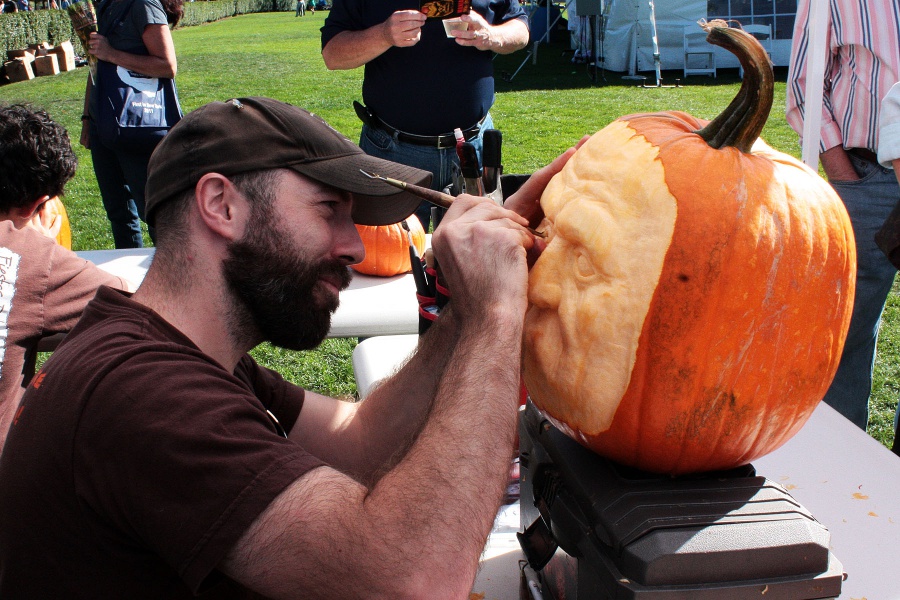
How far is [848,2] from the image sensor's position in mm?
2602

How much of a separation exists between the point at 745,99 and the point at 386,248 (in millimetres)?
2041

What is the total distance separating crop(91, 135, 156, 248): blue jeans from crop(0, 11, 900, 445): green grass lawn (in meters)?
1.21

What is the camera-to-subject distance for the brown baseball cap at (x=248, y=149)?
140 cm

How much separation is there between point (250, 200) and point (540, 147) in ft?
25.2

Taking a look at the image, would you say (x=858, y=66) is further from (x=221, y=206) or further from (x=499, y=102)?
(x=499, y=102)

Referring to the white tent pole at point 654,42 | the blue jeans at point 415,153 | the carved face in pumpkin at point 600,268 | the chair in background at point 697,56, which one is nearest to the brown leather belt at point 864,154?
the blue jeans at point 415,153

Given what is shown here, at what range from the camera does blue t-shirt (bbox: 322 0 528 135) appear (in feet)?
11.2

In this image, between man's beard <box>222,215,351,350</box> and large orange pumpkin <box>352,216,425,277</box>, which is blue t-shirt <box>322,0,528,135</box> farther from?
man's beard <box>222,215,351,350</box>

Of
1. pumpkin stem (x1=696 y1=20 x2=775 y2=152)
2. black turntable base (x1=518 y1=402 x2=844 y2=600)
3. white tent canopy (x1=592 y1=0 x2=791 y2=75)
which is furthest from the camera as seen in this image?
white tent canopy (x1=592 y1=0 x2=791 y2=75)

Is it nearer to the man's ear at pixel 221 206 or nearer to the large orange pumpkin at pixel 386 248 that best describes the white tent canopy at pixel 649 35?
the large orange pumpkin at pixel 386 248

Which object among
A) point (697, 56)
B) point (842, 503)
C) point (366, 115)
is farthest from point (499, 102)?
point (842, 503)

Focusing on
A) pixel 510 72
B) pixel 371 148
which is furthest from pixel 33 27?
pixel 371 148

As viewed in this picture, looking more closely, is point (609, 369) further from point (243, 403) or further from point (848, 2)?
point (848, 2)

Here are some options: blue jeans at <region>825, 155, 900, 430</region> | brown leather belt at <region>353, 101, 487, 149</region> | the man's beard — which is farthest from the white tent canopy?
the man's beard
